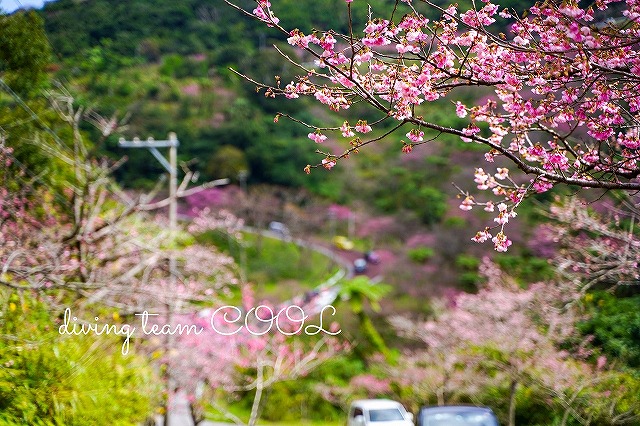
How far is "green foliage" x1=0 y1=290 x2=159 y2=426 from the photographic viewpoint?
5656mm

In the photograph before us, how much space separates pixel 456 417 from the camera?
7.85 metres

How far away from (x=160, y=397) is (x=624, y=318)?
28.9ft

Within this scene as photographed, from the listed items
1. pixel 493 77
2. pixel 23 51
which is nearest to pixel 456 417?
pixel 493 77

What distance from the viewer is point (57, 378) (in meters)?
6.13

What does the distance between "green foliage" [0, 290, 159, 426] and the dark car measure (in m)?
3.68

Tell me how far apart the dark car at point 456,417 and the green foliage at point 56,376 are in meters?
3.68

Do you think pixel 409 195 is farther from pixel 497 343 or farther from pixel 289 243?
pixel 497 343

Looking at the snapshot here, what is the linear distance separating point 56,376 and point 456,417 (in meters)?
4.90

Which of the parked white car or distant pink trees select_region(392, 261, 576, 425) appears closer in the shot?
the parked white car

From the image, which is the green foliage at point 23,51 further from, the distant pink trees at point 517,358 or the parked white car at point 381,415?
the distant pink trees at point 517,358

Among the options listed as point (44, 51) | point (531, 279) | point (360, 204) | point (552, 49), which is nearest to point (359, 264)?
point (360, 204)

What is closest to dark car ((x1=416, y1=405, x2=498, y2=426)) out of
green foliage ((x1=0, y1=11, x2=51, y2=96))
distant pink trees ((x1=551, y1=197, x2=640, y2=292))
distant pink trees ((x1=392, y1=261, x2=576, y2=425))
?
distant pink trees ((x1=551, y1=197, x2=640, y2=292))

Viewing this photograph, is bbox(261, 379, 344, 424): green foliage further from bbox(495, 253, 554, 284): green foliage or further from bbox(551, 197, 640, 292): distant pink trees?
bbox(551, 197, 640, 292): distant pink trees

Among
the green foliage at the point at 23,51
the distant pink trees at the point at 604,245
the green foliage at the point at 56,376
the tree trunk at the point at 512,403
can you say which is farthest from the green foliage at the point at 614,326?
the green foliage at the point at 23,51
